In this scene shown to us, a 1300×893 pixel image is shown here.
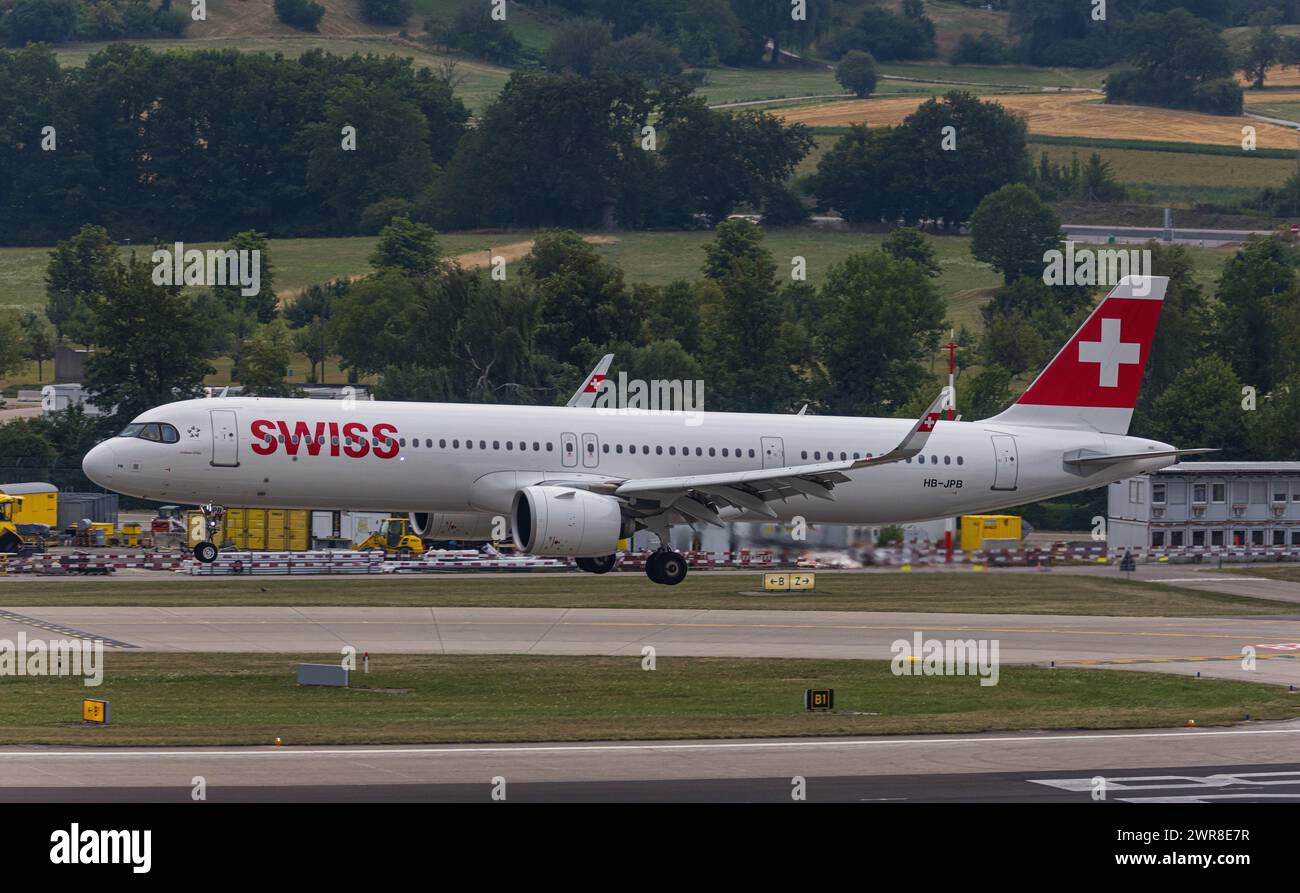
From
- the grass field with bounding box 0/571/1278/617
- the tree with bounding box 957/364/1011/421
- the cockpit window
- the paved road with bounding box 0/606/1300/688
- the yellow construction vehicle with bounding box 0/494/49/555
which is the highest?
the tree with bounding box 957/364/1011/421

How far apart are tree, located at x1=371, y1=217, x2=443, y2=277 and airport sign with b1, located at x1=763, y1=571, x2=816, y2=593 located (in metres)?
114

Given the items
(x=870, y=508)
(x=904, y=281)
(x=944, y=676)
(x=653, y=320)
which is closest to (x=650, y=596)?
(x=870, y=508)

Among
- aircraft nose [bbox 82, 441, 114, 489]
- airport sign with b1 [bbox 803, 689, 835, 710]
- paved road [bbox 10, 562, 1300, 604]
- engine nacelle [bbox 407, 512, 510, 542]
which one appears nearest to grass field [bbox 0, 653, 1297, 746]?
airport sign with b1 [bbox 803, 689, 835, 710]

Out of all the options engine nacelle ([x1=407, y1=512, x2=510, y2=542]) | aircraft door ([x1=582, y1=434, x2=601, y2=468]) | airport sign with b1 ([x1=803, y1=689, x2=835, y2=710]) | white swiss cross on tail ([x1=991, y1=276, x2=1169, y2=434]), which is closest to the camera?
airport sign with b1 ([x1=803, y1=689, x2=835, y2=710])

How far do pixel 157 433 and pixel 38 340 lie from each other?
382ft

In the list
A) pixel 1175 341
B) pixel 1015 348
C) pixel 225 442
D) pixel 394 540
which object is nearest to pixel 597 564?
pixel 225 442

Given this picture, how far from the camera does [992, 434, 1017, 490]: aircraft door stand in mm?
61156

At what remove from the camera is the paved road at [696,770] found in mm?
30688

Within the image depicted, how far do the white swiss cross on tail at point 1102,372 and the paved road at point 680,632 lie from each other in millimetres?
6744

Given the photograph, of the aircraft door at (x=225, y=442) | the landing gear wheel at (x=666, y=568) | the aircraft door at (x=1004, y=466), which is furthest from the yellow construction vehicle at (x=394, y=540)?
the aircraft door at (x=225, y=442)

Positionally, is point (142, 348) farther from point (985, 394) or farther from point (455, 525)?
point (455, 525)

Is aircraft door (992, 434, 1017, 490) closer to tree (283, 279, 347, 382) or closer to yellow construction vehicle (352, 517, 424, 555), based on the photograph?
yellow construction vehicle (352, 517, 424, 555)

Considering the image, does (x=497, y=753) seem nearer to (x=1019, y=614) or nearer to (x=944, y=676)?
(x=944, y=676)
